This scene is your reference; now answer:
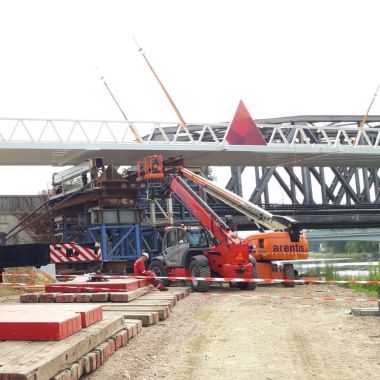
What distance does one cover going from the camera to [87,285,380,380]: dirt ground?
263 inches

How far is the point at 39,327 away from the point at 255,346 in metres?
3.49

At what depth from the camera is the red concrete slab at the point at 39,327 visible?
238 inches

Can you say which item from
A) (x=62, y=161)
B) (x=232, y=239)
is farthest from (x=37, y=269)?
(x=62, y=161)

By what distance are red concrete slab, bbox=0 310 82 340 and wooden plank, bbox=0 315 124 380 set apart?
105 millimetres

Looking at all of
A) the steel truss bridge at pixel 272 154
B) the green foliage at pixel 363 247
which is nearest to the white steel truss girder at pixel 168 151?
the steel truss bridge at pixel 272 154

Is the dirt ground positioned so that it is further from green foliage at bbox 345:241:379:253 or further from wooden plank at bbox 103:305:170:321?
green foliage at bbox 345:241:379:253

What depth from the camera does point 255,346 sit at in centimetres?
834

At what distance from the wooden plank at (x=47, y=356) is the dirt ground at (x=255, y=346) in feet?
1.22

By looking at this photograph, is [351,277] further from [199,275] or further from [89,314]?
[89,314]

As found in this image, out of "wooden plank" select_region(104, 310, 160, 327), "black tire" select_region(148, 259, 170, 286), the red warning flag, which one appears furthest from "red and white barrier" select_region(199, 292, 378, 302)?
the red warning flag

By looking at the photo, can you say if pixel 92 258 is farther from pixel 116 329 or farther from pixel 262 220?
pixel 116 329

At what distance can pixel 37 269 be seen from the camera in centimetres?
1783

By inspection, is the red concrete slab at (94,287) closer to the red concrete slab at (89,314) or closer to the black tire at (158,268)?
the red concrete slab at (89,314)

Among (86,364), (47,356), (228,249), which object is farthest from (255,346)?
(228,249)
